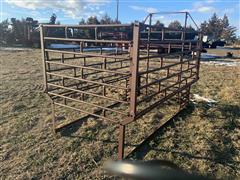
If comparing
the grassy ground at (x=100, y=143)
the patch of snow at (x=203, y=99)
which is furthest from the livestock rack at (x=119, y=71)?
the patch of snow at (x=203, y=99)

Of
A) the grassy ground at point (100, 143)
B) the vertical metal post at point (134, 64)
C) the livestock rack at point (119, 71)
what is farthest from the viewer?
the grassy ground at point (100, 143)

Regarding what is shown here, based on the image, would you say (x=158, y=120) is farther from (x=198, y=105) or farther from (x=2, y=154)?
(x=2, y=154)

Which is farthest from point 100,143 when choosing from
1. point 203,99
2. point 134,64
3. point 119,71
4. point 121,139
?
point 203,99

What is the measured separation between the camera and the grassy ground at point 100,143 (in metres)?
2.44

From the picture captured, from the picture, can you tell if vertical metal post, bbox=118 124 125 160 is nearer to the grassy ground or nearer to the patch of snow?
the grassy ground

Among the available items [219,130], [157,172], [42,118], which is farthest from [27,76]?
[157,172]

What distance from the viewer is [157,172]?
0.72 m

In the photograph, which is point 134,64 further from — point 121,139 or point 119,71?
point 121,139

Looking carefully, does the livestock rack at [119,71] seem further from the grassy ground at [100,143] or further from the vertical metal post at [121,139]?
the grassy ground at [100,143]

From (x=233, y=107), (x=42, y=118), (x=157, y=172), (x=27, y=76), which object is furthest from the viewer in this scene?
(x=27, y=76)

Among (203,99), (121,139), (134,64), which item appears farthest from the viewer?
(203,99)

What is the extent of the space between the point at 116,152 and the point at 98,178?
52 centimetres

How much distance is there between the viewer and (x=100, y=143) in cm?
294

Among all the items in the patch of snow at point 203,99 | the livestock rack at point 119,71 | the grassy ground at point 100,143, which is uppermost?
the livestock rack at point 119,71
